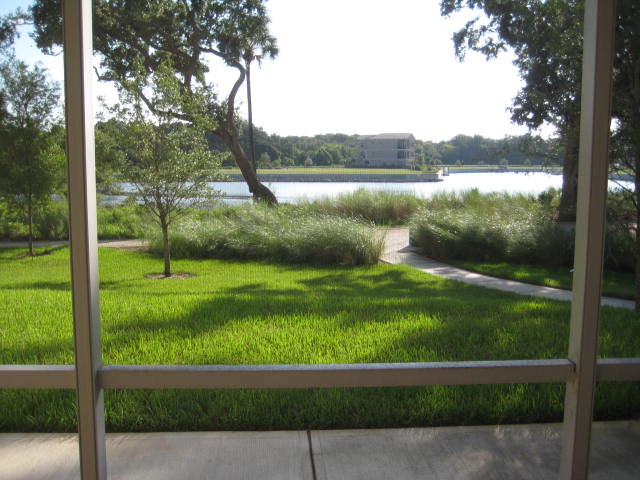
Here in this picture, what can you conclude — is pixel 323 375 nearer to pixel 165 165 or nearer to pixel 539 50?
pixel 165 165

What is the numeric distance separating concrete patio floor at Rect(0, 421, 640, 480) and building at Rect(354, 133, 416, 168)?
13.2 m

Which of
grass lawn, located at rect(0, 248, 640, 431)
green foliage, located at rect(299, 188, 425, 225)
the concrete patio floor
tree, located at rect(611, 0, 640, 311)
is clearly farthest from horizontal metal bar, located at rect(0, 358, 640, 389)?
green foliage, located at rect(299, 188, 425, 225)

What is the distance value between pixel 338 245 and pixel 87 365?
22.0 feet

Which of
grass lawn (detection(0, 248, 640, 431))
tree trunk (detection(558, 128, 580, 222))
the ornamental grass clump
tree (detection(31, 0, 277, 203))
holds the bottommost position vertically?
grass lawn (detection(0, 248, 640, 431))

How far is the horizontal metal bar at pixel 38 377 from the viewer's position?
1.44 meters

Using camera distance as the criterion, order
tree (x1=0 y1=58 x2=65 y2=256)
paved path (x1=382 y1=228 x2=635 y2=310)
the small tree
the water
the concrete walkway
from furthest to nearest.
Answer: the water → the concrete walkway → tree (x1=0 y1=58 x2=65 y2=256) → the small tree → paved path (x1=382 y1=228 x2=635 y2=310)

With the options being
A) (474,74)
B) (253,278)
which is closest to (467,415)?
(253,278)

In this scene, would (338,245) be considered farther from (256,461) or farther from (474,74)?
(474,74)

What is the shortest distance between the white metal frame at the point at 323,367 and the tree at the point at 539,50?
5519 millimetres

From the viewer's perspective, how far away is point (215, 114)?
12602mm

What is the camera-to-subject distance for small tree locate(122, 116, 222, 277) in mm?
7355

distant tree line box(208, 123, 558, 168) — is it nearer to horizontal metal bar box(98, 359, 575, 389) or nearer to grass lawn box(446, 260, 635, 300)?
grass lawn box(446, 260, 635, 300)

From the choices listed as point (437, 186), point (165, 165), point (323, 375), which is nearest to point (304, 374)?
point (323, 375)

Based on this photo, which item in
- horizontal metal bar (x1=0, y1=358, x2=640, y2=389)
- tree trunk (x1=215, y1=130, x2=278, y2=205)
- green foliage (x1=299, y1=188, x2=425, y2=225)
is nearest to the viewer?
horizontal metal bar (x1=0, y1=358, x2=640, y2=389)
